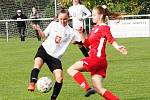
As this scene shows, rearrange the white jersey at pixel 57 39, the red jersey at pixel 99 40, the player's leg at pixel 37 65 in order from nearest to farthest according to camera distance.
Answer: the red jersey at pixel 99 40 → the player's leg at pixel 37 65 → the white jersey at pixel 57 39

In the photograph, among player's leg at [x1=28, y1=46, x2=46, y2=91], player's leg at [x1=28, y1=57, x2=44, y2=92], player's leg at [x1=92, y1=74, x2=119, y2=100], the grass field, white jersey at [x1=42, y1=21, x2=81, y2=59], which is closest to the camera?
player's leg at [x1=92, y1=74, x2=119, y2=100]

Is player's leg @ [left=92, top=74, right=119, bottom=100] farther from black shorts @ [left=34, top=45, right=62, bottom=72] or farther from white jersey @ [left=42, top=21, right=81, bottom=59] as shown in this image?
white jersey @ [left=42, top=21, right=81, bottom=59]

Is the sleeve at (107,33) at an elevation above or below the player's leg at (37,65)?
above

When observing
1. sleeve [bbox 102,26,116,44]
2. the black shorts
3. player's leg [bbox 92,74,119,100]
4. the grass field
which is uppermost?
sleeve [bbox 102,26,116,44]

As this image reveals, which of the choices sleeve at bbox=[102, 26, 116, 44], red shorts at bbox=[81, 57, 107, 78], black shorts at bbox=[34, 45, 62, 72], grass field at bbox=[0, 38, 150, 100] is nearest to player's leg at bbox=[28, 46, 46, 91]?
black shorts at bbox=[34, 45, 62, 72]

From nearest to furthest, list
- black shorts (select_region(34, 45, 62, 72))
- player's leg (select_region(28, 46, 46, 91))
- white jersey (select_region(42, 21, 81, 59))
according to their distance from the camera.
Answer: player's leg (select_region(28, 46, 46, 91)) < black shorts (select_region(34, 45, 62, 72)) < white jersey (select_region(42, 21, 81, 59))

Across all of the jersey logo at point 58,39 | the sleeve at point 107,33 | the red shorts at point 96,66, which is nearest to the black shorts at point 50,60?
the jersey logo at point 58,39

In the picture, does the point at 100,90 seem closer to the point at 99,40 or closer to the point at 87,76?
the point at 99,40

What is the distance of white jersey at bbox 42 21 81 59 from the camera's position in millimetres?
9906

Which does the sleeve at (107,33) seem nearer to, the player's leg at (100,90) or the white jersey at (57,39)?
the player's leg at (100,90)

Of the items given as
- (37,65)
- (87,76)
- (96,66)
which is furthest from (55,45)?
(87,76)

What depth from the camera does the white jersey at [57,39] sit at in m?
9.91

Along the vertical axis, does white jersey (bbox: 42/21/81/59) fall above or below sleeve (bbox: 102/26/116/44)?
below

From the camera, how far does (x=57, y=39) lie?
996cm
